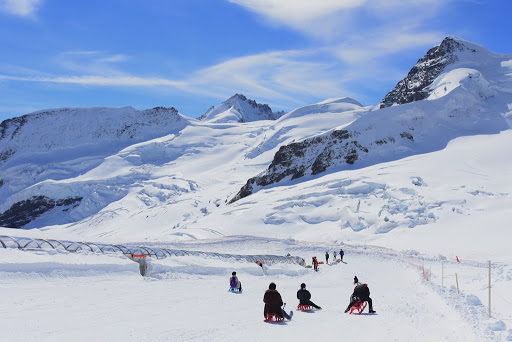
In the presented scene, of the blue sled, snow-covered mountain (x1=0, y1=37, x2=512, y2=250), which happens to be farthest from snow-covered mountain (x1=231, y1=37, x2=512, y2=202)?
the blue sled

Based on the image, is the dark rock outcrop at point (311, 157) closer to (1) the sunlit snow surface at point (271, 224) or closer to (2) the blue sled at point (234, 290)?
(1) the sunlit snow surface at point (271, 224)

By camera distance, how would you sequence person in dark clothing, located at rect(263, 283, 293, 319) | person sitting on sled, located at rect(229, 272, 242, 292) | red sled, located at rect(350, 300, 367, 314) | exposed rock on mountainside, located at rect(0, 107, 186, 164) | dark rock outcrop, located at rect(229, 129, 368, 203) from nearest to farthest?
person in dark clothing, located at rect(263, 283, 293, 319) < red sled, located at rect(350, 300, 367, 314) < person sitting on sled, located at rect(229, 272, 242, 292) < dark rock outcrop, located at rect(229, 129, 368, 203) < exposed rock on mountainside, located at rect(0, 107, 186, 164)

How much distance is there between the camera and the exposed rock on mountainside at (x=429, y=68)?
387ft

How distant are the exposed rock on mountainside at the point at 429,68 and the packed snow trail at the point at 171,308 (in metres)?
101

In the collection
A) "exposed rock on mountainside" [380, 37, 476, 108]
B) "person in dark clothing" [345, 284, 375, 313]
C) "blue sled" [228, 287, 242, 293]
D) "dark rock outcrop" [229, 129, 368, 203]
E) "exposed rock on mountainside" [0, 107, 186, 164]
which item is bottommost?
"blue sled" [228, 287, 242, 293]

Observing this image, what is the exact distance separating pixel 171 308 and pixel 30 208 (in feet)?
364

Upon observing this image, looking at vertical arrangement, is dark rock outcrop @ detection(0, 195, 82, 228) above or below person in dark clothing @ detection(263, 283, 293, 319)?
above

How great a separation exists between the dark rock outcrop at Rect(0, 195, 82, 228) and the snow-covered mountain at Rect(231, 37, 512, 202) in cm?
4566

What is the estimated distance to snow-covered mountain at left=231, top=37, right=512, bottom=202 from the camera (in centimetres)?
8175

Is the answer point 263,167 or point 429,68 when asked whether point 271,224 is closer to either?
point 263,167

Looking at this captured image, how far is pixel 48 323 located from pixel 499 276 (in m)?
16.1

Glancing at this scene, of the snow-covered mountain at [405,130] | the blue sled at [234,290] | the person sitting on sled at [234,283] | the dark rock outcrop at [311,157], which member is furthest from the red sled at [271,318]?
the dark rock outcrop at [311,157]

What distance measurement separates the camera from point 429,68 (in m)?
123

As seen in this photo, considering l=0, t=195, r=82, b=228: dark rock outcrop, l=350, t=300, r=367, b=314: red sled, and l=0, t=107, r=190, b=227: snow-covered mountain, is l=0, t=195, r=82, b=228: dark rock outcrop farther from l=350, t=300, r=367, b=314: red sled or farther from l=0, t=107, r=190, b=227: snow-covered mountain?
l=350, t=300, r=367, b=314: red sled
